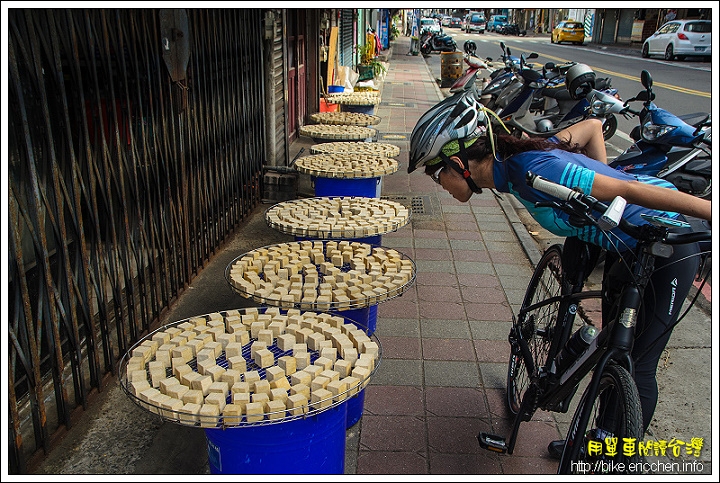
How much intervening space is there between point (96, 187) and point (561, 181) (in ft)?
8.30

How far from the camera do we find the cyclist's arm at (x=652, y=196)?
2106 millimetres

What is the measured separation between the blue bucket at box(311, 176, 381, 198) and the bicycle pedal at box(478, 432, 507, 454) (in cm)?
276

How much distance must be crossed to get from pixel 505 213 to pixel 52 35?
18.7 ft

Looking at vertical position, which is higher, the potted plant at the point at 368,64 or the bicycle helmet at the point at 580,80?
the bicycle helmet at the point at 580,80

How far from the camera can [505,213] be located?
290 inches

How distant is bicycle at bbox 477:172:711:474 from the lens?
2.04 m

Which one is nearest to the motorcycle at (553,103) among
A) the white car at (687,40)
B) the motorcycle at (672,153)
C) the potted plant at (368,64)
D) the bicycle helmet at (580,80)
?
the bicycle helmet at (580,80)

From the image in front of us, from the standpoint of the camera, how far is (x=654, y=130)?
186 inches

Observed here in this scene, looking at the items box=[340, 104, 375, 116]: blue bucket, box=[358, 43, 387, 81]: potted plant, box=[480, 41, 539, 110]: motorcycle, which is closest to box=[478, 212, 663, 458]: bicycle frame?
box=[340, 104, 375, 116]: blue bucket

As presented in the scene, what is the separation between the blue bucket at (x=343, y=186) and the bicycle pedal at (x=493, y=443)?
109 inches

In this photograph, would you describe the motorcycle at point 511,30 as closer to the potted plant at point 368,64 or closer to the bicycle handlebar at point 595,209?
the potted plant at point 368,64

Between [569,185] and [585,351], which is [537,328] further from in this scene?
[569,185]

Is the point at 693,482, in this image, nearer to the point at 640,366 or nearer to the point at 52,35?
the point at 640,366

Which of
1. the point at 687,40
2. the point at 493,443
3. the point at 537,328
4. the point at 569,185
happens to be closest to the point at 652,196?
the point at 569,185
